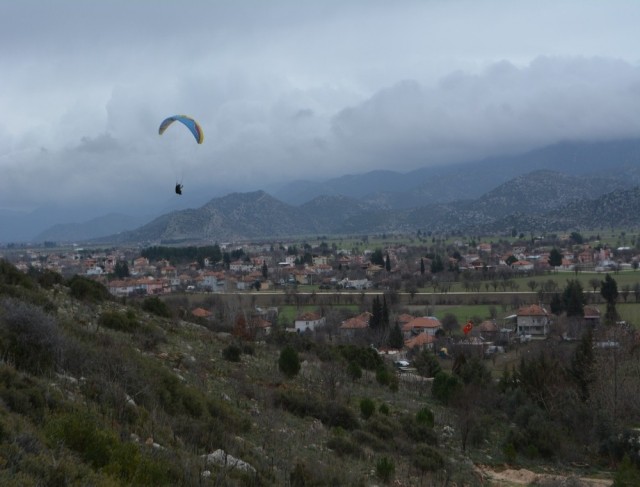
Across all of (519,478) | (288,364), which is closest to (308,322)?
(288,364)

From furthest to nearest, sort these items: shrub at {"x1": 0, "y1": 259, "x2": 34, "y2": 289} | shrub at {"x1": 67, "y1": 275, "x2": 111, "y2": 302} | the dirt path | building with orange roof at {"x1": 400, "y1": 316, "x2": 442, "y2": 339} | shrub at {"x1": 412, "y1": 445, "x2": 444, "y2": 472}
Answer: building with orange roof at {"x1": 400, "y1": 316, "x2": 442, "y2": 339} → shrub at {"x1": 67, "y1": 275, "x2": 111, "y2": 302} → shrub at {"x1": 0, "y1": 259, "x2": 34, "y2": 289} → the dirt path → shrub at {"x1": 412, "y1": 445, "x2": 444, "y2": 472}

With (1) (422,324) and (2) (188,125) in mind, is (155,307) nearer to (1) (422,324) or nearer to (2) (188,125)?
(2) (188,125)

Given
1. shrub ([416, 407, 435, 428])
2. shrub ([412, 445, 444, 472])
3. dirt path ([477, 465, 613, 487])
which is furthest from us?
shrub ([416, 407, 435, 428])

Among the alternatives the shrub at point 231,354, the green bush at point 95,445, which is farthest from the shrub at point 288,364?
the green bush at point 95,445

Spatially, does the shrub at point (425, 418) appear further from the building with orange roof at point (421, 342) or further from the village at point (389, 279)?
the building with orange roof at point (421, 342)

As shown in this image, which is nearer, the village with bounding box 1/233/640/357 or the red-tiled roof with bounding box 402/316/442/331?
the village with bounding box 1/233/640/357

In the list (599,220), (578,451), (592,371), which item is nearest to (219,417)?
(578,451)

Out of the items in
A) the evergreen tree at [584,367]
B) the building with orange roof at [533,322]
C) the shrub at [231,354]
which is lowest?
the building with orange roof at [533,322]

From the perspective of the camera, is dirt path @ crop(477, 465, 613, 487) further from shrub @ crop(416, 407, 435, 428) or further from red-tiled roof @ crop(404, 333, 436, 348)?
red-tiled roof @ crop(404, 333, 436, 348)

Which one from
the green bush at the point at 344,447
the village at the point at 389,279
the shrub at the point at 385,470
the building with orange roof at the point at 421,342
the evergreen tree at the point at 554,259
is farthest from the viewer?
the evergreen tree at the point at 554,259

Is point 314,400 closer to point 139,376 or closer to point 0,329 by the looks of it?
point 139,376

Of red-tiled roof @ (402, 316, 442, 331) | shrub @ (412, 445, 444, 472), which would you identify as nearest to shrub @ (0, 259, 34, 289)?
shrub @ (412, 445, 444, 472)

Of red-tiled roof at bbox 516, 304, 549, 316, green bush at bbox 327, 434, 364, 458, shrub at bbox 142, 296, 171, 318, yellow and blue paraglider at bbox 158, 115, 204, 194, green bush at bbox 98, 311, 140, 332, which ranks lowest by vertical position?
red-tiled roof at bbox 516, 304, 549, 316
